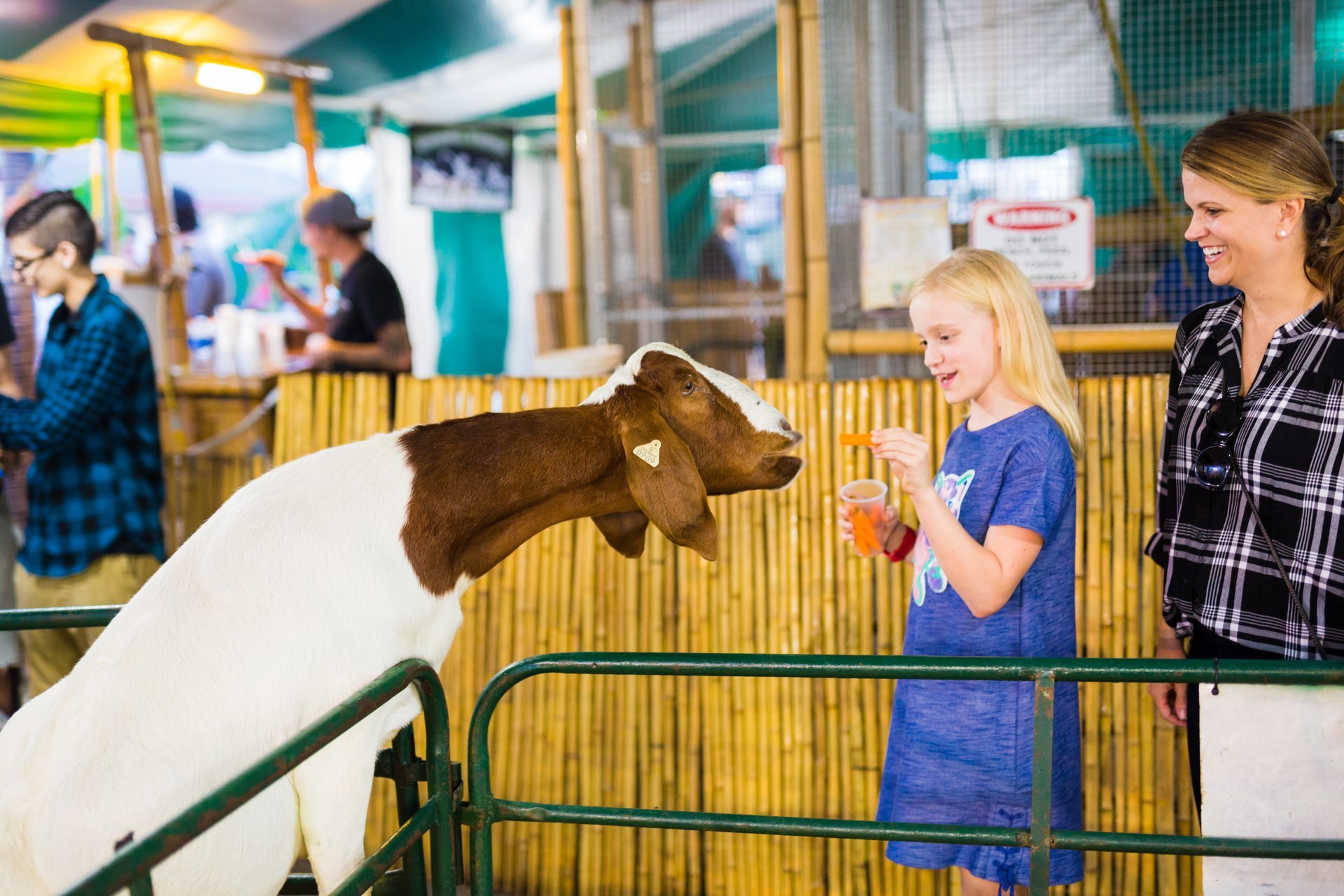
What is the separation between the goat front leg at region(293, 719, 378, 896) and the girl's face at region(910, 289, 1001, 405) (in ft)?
3.77

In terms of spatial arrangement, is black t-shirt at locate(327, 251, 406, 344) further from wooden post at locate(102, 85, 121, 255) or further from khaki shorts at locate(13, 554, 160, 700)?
wooden post at locate(102, 85, 121, 255)

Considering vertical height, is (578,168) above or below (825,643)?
above

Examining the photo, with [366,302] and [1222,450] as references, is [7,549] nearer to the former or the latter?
[366,302]

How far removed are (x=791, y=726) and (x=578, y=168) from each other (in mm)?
2556

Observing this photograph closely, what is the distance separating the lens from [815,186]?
3322 mm

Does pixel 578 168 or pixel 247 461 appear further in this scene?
pixel 578 168

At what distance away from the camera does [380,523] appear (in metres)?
1.67

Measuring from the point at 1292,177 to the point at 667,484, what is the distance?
1.11 m

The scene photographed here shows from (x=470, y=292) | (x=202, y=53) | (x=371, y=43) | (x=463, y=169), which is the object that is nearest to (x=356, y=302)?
(x=202, y=53)

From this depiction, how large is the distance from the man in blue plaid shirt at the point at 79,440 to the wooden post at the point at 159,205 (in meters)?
1.62

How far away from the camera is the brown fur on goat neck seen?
1720 mm

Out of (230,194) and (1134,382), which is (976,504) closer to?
(1134,382)

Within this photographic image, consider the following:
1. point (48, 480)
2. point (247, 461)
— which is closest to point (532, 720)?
point (247, 461)

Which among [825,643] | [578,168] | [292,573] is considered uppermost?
[578,168]
